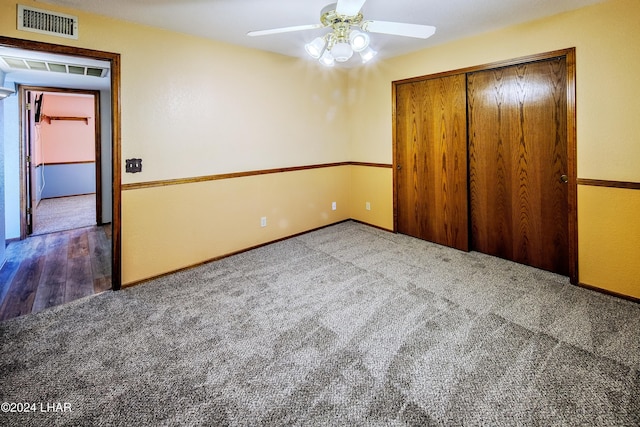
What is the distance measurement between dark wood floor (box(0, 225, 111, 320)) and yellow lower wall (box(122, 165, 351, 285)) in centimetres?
50

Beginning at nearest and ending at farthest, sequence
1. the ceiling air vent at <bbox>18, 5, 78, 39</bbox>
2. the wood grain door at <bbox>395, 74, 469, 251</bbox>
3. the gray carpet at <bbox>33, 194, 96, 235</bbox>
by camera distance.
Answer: the ceiling air vent at <bbox>18, 5, 78, 39</bbox> < the wood grain door at <bbox>395, 74, 469, 251</bbox> < the gray carpet at <bbox>33, 194, 96, 235</bbox>

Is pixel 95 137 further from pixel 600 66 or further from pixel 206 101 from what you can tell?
pixel 600 66

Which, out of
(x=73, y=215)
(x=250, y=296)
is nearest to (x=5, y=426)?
(x=250, y=296)

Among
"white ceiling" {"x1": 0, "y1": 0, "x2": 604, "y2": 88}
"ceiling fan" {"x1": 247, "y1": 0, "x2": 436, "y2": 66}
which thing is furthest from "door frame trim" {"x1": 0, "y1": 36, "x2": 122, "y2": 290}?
"ceiling fan" {"x1": 247, "y1": 0, "x2": 436, "y2": 66}

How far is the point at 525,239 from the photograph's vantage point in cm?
321

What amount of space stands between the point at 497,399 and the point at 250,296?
1821 mm

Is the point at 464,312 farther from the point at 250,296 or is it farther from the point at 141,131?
the point at 141,131

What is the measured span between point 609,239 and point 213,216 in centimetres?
357

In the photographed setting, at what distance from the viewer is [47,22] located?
93.7 inches

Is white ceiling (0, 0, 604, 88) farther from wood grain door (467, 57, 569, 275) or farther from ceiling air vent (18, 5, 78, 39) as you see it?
wood grain door (467, 57, 569, 275)

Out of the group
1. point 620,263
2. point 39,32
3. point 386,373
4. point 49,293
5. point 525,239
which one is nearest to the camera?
point 386,373

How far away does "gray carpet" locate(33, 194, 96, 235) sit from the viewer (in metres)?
4.94

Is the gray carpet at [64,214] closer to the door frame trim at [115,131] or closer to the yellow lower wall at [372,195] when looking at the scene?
the door frame trim at [115,131]

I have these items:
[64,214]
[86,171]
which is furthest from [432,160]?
[86,171]
